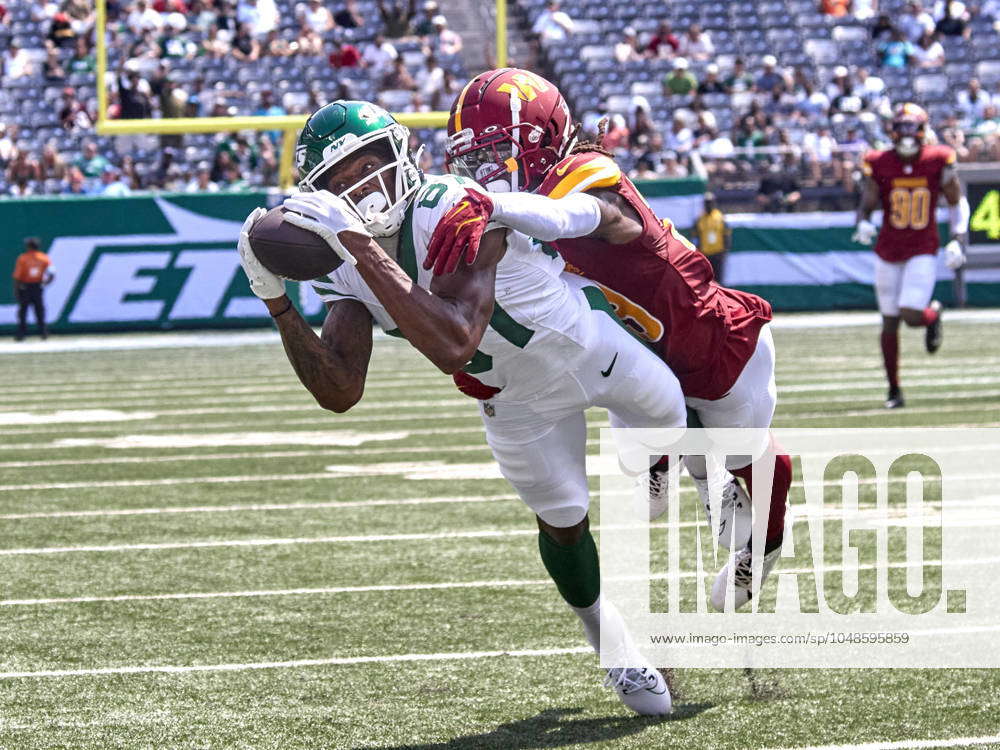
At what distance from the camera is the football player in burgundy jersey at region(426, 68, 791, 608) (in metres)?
3.88

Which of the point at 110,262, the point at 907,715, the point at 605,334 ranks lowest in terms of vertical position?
the point at 110,262

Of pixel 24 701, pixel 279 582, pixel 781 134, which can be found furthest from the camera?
pixel 781 134

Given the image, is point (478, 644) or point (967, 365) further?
point (967, 365)

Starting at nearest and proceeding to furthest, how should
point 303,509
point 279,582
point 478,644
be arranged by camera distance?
point 478,644, point 279,582, point 303,509

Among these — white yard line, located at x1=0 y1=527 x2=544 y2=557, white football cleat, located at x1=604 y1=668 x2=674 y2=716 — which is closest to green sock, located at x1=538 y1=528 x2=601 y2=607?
white football cleat, located at x1=604 y1=668 x2=674 y2=716

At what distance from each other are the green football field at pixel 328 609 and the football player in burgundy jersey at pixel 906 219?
0.52 meters

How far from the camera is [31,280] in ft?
57.3

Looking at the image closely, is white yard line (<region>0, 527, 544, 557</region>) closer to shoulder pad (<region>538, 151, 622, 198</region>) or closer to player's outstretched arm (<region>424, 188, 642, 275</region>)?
shoulder pad (<region>538, 151, 622, 198</region>)

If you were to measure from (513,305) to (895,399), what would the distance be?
6551 mm

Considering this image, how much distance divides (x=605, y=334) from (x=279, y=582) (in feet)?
6.84

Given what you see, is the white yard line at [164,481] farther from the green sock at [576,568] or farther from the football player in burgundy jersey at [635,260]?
the green sock at [576,568]

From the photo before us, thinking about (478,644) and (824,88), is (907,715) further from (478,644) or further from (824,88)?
(824,88)

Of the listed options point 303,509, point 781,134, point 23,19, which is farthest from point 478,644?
point 23,19

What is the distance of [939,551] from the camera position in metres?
5.64
